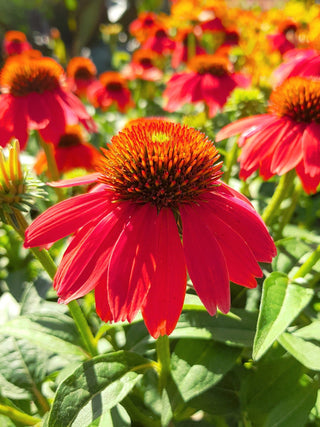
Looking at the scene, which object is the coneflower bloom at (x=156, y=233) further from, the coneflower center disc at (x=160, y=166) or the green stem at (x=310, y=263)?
the green stem at (x=310, y=263)

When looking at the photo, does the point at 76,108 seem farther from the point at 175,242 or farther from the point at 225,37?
the point at 225,37

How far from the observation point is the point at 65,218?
1.64 feet

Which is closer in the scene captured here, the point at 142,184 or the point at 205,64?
the point at 142,184

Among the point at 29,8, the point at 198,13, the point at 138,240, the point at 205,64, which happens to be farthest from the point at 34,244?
the point at 29,8

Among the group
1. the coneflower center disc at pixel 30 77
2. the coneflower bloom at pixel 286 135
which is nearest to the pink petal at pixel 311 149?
the coneflower bloom at pixel 286 135

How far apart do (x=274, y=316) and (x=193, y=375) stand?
0.46 feet

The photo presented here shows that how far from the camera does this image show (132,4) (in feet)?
15.1

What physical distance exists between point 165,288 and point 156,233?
0.06m

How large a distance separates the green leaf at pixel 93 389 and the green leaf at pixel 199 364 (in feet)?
0.22

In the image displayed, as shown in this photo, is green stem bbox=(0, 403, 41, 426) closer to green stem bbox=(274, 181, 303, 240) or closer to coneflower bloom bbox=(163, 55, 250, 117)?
green stem bbox=(274, 181, 303, 240)

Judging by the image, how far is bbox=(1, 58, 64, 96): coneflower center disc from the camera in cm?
93

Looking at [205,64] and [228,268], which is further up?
[205,64]

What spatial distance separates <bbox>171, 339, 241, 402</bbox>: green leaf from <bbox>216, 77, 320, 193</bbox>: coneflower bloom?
0.91ft

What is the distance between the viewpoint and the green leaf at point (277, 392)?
57cm
